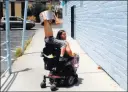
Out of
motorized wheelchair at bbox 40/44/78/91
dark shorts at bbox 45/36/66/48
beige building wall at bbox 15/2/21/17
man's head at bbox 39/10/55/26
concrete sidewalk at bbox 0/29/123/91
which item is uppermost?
beige building wall at bbox 15/2/21/17

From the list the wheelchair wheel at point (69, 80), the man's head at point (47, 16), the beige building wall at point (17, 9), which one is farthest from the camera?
the beige building wall at point (17, 9)

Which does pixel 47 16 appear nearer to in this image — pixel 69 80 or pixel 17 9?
pixel 69 80

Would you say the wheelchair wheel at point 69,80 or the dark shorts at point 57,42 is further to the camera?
the wheelchair wheel at point 69,80

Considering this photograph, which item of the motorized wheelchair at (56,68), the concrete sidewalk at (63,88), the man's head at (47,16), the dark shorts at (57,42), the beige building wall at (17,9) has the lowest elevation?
the concrete sidewalk at (63,88)

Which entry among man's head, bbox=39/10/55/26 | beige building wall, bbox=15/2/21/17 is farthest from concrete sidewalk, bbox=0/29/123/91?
beige building wall, bbox=15/2/21/17

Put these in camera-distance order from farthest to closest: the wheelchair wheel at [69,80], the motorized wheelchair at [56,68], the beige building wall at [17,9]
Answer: the beige building wall at [17,9] → the wheelchair wheel at [69,80] → the motorized wheelchair at [56,68]

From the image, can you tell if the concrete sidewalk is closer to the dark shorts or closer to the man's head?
the dark shorts

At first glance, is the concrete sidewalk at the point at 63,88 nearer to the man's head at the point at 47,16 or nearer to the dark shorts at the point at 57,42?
the dark shorts at the point at 57,42

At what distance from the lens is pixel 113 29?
25.7ft

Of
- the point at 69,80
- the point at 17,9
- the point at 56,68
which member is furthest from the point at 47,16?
the point at 17,9

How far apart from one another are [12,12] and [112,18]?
1848 inches

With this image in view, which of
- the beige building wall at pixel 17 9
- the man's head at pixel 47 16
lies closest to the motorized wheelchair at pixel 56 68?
the man's head at pixel 47 16

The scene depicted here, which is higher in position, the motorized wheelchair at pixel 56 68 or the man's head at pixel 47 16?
the man's head at pixel 47 16

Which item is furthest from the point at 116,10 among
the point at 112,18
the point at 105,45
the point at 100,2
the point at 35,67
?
the point at 35,67
